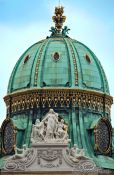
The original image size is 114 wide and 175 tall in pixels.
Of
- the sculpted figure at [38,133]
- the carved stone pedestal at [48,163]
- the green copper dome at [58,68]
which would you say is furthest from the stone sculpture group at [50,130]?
the green copper dome at [58,68]

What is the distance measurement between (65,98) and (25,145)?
6707 millimetres

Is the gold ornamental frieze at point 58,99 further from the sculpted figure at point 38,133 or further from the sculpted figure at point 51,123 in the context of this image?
the sculpted figure at point 38,133

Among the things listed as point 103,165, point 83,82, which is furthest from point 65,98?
point 103,165

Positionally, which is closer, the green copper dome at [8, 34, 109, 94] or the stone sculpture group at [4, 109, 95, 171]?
the stone sculpture group at [4, 109, 95, 171]

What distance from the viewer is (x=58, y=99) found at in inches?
2520

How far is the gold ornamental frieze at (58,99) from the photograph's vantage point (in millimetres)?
64062

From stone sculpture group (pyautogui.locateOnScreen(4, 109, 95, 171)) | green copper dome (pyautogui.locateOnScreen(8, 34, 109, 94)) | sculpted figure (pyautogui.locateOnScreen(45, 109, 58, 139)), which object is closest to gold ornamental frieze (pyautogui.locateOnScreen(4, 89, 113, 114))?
green copper dome (pyautogui.locateOnScreen(8, 34, 109, 94))

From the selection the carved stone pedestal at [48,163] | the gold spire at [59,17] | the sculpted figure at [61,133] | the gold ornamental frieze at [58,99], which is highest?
the gold spire at [59,17]

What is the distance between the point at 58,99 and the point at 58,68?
2416mm

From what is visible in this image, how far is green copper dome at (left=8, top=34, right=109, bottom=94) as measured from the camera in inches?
2542

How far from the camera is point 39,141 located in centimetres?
5688

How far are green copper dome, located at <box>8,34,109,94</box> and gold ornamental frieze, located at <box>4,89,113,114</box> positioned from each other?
0.45 metres

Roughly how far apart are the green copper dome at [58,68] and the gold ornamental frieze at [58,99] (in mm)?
446

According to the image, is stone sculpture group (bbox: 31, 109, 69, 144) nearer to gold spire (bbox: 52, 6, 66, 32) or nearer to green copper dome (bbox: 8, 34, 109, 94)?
green copper dome (bbox: 8, 34, 109, 94)
